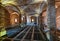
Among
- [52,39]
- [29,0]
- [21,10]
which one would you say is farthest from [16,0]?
[52,39]

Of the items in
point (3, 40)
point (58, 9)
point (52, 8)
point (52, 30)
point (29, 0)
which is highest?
point (29, 0)

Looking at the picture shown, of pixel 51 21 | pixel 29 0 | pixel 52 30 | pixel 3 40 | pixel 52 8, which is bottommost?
pixel 3 40

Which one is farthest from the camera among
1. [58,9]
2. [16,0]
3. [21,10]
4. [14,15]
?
[14,15]

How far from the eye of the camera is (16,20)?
62.3ft

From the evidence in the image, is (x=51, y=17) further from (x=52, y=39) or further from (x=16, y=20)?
(x=16, y=20)

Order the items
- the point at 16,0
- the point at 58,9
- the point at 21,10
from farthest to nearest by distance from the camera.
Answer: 1. the point at 21,10
2. the point at 58,9
3. the point at 16,0

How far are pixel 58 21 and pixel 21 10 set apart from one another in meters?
5.31

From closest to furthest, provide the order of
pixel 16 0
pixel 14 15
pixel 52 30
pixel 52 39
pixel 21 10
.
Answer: pixel 52 39 → pixel 52 30 → pixel 16 0 → pixel 21 10 → pixel 14 15

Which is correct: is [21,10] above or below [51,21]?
above

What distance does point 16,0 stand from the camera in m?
9.55

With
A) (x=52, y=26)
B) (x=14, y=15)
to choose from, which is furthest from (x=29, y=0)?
(x=14, y=15)

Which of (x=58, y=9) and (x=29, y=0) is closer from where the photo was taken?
(x=29, y=0)

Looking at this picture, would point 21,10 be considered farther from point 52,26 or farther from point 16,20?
point 52,26

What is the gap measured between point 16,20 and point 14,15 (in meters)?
1.39
